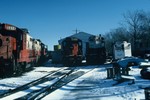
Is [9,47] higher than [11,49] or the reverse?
higher

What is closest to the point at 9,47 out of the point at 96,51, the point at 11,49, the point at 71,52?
the point at 11,49

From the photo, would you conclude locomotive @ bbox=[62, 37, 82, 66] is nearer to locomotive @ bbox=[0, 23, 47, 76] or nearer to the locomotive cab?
locomotive @ bbox=[0, 23, 47, 76]

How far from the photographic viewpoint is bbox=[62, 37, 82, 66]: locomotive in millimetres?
37469

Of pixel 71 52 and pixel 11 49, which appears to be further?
pixel 71 52

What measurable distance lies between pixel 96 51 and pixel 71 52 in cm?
345

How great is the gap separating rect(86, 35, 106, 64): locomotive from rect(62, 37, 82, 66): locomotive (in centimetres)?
128

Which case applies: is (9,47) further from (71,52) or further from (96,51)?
(96,51)

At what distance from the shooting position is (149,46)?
74.4 meters

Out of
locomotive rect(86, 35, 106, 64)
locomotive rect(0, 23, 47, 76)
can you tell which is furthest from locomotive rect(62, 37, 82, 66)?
locomotive rect(0, 23, 47, 76)

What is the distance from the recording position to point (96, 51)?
38938 mm

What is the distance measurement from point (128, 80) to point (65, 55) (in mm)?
22610

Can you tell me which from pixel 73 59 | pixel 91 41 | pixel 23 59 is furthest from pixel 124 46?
pixel 23 59

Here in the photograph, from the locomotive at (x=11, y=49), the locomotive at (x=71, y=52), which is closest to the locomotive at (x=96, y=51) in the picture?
the locomotive at (x=71, y=52)

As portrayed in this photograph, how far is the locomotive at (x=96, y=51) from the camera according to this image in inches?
1511
